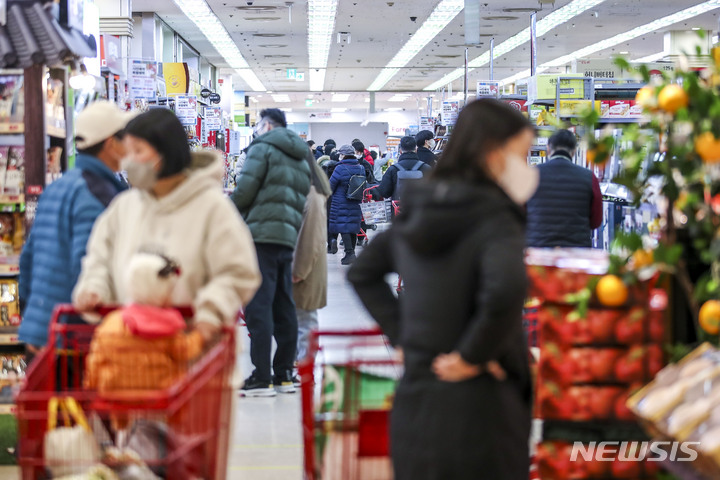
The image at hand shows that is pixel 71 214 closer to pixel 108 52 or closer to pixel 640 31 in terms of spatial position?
pixel 108 52

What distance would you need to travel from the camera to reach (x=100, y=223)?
2828 millimetres

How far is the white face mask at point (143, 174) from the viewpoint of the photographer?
2.69 meters

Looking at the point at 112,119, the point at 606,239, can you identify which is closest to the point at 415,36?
the point at 606,239

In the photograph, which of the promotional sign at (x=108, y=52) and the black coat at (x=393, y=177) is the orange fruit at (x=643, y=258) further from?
the black coat at (x=393, y=177)

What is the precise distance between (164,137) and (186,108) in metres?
10.8

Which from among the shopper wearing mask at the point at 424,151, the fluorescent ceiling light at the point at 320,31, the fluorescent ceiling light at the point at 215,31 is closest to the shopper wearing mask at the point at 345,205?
the shopper wearing mask at the point at 424,151

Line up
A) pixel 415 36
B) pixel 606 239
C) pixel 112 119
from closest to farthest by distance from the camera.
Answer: pixel 112 119
pixel 606 239
pixel 415 36

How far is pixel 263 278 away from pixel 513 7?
14578mm

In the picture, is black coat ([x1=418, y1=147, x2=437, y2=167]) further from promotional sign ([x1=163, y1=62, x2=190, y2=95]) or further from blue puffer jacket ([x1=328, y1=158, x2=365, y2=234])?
promotional sign ([x1=163, y1=62, x2=190, y2=95])

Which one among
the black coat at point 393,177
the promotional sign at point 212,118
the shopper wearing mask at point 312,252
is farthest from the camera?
the promotional sign at point 212,118

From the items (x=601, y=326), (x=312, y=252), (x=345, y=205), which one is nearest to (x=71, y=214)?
(x=601, y=326)

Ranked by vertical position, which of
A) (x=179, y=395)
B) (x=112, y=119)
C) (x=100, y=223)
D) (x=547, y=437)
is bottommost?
(x=547, y=437)

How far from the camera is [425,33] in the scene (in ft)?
72.6

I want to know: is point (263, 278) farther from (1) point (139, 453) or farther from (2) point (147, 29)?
(2) point (147, 29)
